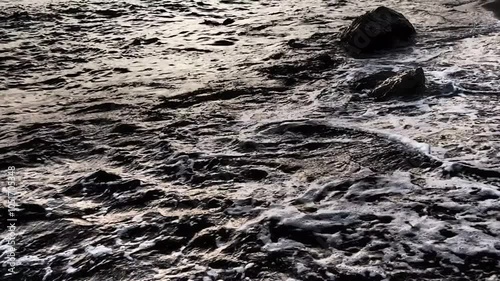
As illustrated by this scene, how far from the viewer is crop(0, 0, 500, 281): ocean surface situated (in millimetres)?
3600

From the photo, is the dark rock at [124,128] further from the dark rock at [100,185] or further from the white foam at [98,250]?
the white foam at [98,250]

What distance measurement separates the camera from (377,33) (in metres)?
7.70

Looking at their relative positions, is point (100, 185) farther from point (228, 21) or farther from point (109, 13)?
point (109, 13)

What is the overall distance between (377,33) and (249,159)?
12.0 feet

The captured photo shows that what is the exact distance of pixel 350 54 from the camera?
24.6 feet

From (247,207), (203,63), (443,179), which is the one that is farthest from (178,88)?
(443,179)

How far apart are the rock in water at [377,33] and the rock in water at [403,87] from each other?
147 cm

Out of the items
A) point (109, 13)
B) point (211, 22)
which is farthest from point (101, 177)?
point (109, 13)

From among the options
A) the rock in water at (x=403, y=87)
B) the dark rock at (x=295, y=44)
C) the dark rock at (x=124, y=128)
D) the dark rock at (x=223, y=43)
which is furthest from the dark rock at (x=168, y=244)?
the dark rock at (x=223, y=43)

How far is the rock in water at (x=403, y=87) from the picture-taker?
604cm

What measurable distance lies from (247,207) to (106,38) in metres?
5.62

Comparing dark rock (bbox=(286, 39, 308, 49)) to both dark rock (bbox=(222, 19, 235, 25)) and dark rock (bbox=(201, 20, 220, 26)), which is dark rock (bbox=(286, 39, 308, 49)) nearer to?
dark rock (bbox=(222, 19, 235, 25))

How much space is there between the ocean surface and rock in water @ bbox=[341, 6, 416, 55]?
0.65 ft

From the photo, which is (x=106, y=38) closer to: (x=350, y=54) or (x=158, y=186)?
(x=350, y=54)
